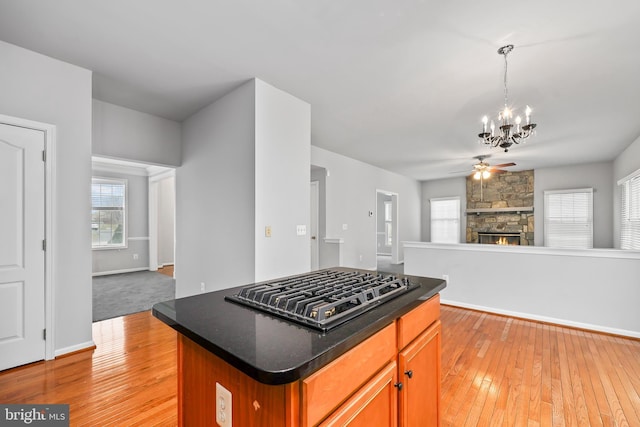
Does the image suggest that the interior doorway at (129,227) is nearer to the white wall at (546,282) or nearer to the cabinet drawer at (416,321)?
the white wall at (546,282)

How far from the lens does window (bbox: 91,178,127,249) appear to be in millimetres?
6453

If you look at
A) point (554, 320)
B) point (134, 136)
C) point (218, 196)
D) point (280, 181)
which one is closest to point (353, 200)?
point (280, 181)

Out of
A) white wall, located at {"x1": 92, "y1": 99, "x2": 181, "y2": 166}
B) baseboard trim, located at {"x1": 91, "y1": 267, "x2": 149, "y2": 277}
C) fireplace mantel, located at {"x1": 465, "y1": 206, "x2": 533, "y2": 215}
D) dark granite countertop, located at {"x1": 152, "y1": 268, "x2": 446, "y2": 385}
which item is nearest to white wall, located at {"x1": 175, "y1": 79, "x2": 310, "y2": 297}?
white wall, located at {"x1": 92, "y1": 99, "x2": 181, "y2": 166}

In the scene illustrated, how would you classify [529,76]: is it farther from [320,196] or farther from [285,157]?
[320,196]

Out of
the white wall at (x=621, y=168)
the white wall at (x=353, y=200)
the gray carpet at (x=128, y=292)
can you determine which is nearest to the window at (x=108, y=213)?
the gray carpet at (x=128, y=292)

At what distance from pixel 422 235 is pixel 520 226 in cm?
269

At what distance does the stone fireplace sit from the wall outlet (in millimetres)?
8574

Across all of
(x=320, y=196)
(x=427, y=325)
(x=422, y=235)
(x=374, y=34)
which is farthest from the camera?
(x=422, y=235)

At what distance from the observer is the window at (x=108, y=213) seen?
6453mm

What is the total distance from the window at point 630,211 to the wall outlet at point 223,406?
21.1 feet

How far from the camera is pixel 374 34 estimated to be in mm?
2139

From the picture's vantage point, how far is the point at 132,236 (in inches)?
273

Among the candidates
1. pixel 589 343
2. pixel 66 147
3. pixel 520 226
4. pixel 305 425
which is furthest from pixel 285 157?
pixel 520 226

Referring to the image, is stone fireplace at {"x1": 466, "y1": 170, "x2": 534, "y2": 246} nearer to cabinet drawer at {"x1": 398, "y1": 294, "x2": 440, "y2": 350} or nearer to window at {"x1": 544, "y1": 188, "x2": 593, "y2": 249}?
window at {"x1": 544, "y1": 188, "x2": 593, "y2": 249}
